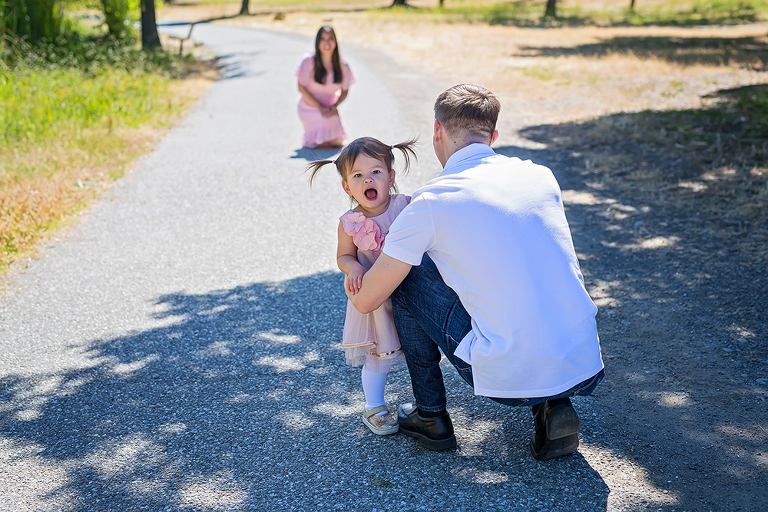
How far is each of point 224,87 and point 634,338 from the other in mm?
12133

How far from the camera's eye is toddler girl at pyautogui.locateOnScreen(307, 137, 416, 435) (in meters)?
2.98

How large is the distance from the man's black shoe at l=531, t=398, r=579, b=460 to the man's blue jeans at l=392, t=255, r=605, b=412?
3.2 inches

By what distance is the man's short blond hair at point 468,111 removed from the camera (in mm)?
2699

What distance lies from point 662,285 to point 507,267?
269 cm

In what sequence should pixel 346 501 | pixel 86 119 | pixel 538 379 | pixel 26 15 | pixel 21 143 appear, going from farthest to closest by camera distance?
pixel 26 15 < pixel 86 119 < pixel 21 143 < pixel 346 501 < pixel 538 379

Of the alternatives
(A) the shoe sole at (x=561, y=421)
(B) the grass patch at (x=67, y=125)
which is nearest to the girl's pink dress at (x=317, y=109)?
(B) the grass patch at (x=67, y=125)

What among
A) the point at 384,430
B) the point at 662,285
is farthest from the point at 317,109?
the point at 384,430

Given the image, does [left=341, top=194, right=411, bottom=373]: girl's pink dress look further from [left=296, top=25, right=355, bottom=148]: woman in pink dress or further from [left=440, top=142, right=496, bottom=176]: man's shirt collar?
[left=296, top=25, right=355, bottom=148]: woman in pink dress

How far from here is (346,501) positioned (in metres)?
2.80

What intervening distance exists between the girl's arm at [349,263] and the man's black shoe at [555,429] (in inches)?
36.1

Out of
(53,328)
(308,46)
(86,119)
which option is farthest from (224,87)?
(53,328)

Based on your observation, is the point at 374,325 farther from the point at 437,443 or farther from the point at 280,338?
the point at 280,338

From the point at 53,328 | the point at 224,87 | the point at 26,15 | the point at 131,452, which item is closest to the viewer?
the point at 131,452

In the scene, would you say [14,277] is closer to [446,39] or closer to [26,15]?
[26,15]
